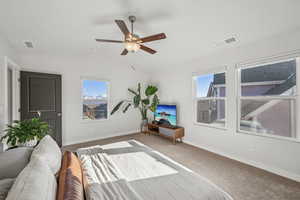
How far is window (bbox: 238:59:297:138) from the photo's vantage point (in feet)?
7.63

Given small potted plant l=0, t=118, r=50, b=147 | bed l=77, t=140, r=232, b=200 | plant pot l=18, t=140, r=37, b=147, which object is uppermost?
small potted plant l=0, t=118, r=50, b=147

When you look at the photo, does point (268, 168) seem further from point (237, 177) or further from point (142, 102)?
point (142, 102)

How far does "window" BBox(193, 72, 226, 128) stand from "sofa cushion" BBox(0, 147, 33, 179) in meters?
3.62

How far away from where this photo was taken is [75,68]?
154 inches

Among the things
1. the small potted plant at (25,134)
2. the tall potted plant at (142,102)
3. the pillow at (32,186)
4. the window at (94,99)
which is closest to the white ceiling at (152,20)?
the window at (94,99)

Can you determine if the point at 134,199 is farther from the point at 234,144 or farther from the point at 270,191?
the point at 234,144

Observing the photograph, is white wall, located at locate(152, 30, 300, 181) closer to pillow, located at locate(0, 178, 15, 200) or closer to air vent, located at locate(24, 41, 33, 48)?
pillow, located at locate(0, 178, 15, 200)

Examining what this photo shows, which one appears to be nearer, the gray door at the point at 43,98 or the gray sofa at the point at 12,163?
the gray sofa at the point at 12,163

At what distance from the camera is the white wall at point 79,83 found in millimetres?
3584

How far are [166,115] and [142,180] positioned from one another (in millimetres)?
3240

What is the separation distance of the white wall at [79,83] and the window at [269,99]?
3.60m

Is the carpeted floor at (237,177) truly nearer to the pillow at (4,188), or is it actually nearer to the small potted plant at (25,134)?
the pillow at (4,188)

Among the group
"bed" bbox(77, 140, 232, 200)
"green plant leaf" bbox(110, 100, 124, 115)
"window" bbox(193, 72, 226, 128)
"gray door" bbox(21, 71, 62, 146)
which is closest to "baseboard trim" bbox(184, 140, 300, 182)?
"window" bbox(193, 72, 226, 128)

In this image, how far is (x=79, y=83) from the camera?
3973mm
